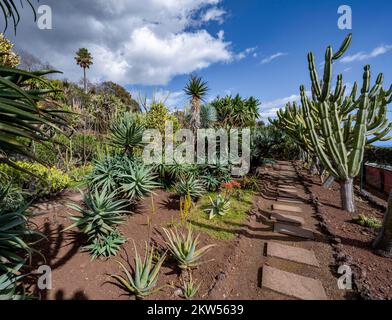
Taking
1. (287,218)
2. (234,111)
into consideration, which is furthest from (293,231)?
(234,111)

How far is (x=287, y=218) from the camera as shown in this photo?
4719mm

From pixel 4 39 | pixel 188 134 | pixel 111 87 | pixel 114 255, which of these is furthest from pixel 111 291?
pixel 111 87

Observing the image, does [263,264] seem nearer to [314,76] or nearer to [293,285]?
[293,285]

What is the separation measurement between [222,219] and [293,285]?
2.16 metres

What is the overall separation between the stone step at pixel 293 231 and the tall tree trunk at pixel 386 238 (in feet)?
3.31

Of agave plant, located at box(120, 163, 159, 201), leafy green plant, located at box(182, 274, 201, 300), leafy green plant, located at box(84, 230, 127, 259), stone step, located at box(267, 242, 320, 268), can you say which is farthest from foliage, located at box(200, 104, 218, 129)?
leafy green plant, located at box(182, 274, 201, 300)

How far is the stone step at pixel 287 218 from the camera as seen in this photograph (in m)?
4.53

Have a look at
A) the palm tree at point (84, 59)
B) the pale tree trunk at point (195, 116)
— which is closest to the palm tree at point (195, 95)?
the pale tree trunk at point (195, 116)

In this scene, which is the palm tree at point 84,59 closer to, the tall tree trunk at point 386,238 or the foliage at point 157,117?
the foliage at point 157,117

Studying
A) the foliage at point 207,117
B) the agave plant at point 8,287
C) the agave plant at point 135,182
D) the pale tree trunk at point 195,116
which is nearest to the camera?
the agave plant at point 8,287

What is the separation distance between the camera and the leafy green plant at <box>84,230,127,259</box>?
3.10 metres

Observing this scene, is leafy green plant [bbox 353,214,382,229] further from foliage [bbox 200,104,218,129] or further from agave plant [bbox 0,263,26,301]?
foliage [bbox 200,104,218,129]

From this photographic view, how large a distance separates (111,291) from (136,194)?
92.4 inches
